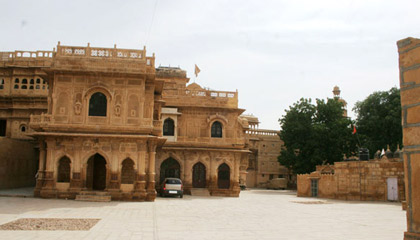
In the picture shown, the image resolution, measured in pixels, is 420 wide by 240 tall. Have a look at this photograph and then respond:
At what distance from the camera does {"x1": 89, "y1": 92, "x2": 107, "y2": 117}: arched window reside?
77.3ft

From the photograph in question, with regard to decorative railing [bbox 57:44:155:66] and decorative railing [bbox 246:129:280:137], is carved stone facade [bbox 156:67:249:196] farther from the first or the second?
decorative railing [bbox 246:129:280:137]

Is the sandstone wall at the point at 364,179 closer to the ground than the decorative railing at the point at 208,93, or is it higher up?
closer to the ground

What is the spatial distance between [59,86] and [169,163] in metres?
11.1

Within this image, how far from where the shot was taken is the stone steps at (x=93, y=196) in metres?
21.8

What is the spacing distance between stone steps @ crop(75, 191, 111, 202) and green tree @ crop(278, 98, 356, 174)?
22.3m

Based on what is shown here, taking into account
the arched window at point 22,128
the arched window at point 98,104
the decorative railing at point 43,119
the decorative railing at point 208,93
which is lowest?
the decorative railing at point 43,119

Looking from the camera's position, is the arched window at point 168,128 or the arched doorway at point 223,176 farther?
the arched window at point 168,128

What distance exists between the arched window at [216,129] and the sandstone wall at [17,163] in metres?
14.0

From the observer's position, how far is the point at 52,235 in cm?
1048

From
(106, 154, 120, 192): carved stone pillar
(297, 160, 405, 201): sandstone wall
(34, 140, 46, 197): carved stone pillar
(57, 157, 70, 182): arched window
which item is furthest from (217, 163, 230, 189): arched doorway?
(34, 140, 46, 197): carved stone pillar

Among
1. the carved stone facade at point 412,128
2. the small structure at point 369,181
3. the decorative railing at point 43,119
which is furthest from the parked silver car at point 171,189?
the carved stone facade at point 412,128

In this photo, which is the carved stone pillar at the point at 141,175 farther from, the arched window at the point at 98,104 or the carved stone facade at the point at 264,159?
the carved stone facade at the point at 264,159

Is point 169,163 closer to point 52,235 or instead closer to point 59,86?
point 59,86

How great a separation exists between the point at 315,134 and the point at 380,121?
8.22m
